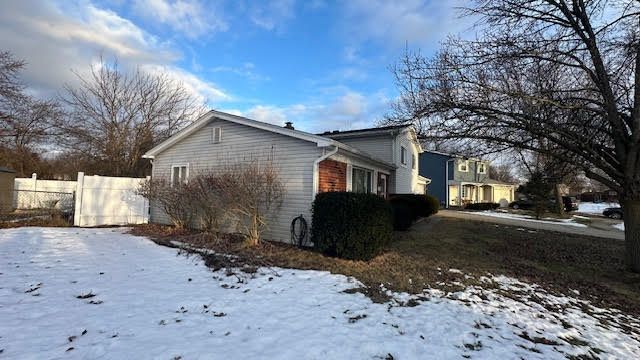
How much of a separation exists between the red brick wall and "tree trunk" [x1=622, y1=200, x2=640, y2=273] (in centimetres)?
735

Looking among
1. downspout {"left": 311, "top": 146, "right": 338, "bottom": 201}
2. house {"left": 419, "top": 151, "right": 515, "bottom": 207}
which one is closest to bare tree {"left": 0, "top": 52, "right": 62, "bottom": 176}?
downspout {"left": 311, "top": 146, "right": 338, "bottom": 201}

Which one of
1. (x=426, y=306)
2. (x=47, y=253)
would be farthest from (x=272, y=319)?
(x=47, y=253)

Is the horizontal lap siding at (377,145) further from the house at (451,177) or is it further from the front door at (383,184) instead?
the house at (451,177)

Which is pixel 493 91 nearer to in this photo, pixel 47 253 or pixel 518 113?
pixel 518 113

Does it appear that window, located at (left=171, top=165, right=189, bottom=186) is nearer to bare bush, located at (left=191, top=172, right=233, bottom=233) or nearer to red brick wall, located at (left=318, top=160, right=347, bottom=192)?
bare bush, located at (left=191, top=172, right=233, bottom=233)

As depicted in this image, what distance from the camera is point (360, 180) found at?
1343cm

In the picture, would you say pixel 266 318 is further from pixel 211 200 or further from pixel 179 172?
pixel 179 172

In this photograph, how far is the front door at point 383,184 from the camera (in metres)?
15.6

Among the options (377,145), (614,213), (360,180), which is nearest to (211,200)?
(360,180)

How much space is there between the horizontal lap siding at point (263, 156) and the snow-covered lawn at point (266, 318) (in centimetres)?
363

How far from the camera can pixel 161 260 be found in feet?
24.9

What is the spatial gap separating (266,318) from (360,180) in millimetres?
9392

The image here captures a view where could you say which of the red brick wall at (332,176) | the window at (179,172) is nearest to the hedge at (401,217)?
the red brick wall at (332,176)

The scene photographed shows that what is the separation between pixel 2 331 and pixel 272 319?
9.86ft
